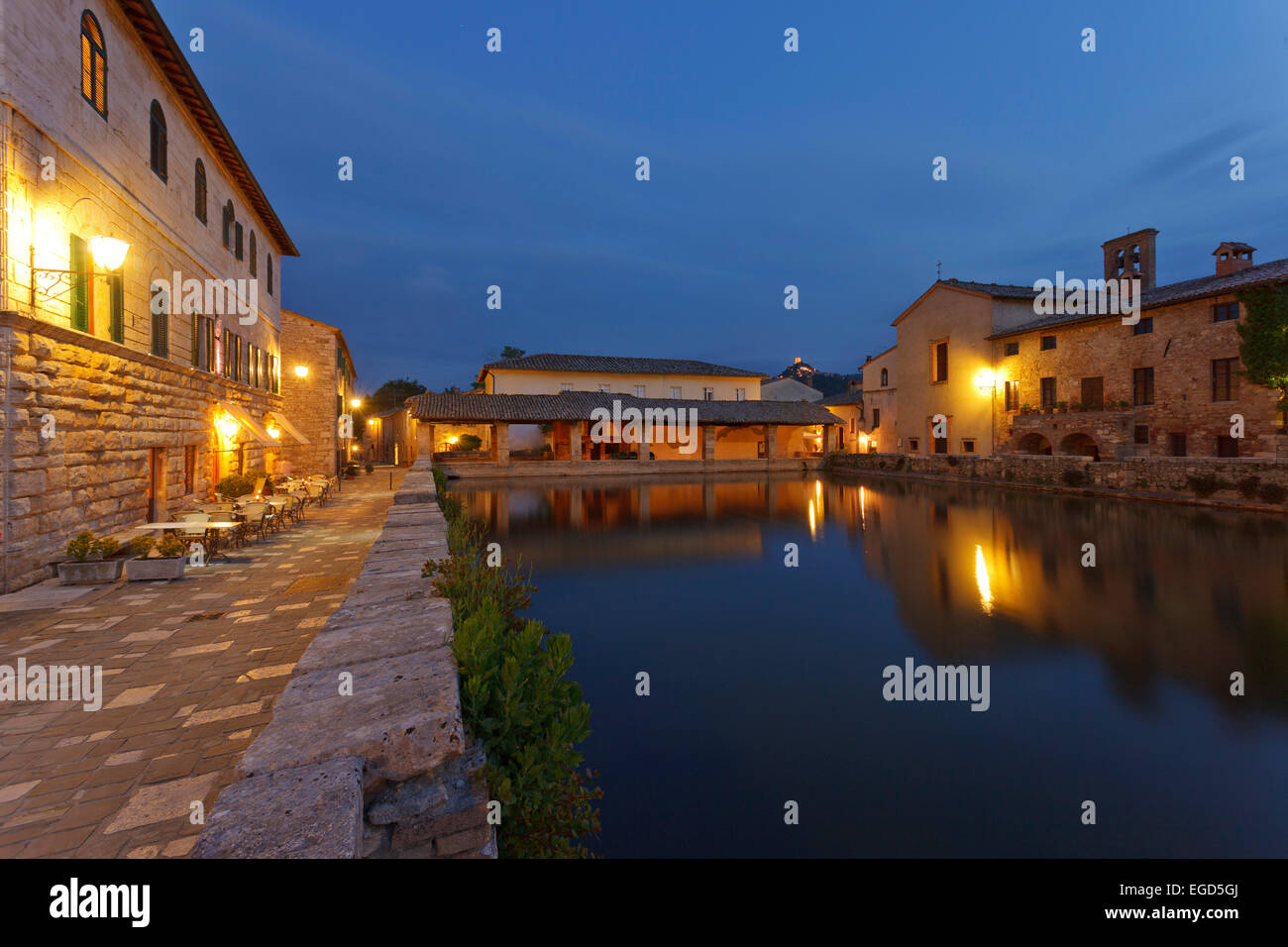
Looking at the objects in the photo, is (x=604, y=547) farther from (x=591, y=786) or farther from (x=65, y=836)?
(x=65, y=836)

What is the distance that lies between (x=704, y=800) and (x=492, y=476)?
88.9 ft

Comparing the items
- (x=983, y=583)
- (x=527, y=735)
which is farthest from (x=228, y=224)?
(x=983, y=583)

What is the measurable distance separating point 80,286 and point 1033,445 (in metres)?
33.8

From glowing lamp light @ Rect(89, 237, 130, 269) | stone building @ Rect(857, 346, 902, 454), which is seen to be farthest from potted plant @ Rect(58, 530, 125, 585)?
stone building @ Rect(857, 346, 902, 454)

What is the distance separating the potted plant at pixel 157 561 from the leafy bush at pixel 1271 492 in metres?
24.9

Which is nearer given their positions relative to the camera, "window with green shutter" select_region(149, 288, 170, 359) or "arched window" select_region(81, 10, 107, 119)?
"arched window" select_region(81, 10, 107, 119)

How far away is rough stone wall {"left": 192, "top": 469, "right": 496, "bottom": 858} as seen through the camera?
5.31 ft

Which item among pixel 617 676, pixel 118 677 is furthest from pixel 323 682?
pixel 617 676

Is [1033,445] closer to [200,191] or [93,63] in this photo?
[200,191]

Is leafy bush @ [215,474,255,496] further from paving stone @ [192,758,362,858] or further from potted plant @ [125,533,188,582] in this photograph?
paving stone @ [192,758,362,858]

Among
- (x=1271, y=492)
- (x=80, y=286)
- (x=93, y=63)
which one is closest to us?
(x=80, y=286)

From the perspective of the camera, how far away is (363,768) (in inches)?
79.4

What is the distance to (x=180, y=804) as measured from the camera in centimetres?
276

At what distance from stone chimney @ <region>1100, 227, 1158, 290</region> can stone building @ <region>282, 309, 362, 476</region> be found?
118 feet
